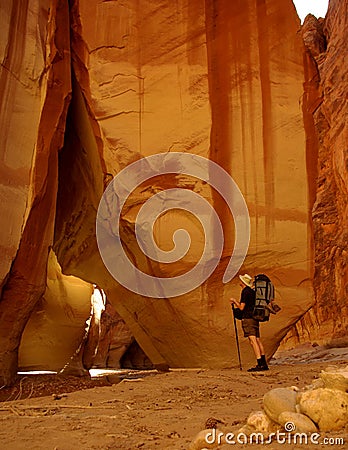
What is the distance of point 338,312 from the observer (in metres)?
17.0

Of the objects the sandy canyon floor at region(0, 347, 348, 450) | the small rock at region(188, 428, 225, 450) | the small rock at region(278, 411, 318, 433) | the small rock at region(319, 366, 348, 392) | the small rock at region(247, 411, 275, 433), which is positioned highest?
the small rock at region(319, 366, 348, 392)

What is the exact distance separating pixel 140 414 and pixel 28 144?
5503 millimetres

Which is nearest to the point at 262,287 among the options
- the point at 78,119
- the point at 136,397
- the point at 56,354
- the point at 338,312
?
the point at 136,397

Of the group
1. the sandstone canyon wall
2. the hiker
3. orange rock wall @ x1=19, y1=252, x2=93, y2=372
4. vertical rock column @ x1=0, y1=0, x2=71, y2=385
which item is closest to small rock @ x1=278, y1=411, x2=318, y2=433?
the hiker

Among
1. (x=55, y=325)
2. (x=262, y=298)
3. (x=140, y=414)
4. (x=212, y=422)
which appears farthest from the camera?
(x=55, y=325)

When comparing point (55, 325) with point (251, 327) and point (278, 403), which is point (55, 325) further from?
point (278, 403)

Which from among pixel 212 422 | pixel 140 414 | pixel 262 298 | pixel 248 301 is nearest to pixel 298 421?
pixel 212 422

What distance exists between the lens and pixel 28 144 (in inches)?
296

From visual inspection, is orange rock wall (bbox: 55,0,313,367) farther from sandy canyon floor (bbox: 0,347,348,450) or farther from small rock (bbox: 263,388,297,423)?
small rock (bbox: 263,388,297,423)

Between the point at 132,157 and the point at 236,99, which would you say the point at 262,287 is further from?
the point at 236,99

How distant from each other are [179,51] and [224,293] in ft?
12.4

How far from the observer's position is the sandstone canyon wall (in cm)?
696

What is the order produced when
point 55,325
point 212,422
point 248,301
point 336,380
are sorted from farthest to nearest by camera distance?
point 55,325 → point 248,301 → point 212,422 → point 336,380

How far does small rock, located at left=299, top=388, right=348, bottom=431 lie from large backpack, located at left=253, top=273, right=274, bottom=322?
3530 mm
